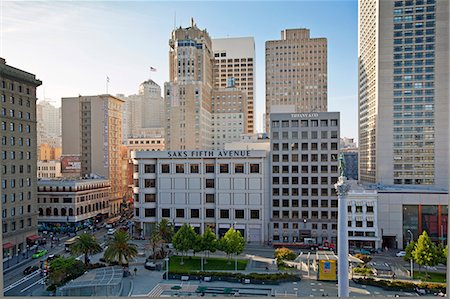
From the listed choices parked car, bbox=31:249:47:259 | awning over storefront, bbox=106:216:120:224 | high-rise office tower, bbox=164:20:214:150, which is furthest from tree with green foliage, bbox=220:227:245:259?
high-rise office tower, bbox=164:20:214:150

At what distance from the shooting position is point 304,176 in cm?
2969

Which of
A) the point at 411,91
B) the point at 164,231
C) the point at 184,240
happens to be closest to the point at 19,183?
the point at 164,231

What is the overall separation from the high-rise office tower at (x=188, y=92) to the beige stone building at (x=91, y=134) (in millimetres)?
8960

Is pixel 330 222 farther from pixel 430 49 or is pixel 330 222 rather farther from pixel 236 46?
pixel 236 46

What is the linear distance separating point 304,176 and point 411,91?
16.6m

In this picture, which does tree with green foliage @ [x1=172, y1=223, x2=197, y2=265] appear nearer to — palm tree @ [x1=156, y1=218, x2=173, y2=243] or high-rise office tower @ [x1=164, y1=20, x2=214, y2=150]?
palm tree @ [x1=156, y1=218, x2=173, y2=243]

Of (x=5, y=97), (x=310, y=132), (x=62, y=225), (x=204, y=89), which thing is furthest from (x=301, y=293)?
(x=204, y=89)

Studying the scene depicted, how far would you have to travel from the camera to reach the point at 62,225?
3247 centimetres

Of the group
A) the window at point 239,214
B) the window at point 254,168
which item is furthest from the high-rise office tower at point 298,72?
the window at point 239,214

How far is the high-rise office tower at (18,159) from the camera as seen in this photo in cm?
2203

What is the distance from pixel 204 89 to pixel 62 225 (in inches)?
1059

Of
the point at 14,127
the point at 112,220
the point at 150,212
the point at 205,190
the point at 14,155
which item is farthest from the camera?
the point at 112,220

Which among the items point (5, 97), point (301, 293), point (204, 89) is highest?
point (204, 89)

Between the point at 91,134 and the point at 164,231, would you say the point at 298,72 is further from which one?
the point at 164,231
